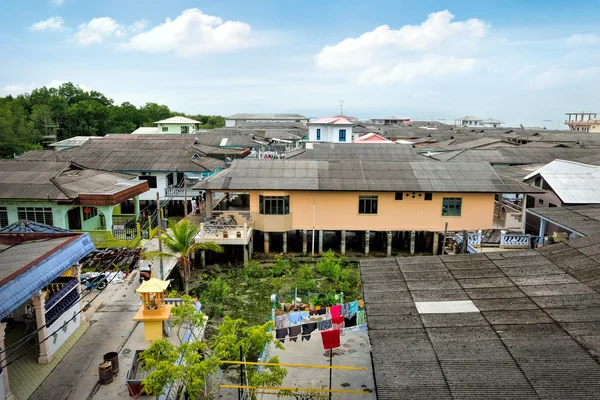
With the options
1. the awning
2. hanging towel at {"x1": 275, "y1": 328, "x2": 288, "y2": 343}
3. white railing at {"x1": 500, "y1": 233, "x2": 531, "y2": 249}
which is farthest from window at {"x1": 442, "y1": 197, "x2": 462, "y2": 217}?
the awning

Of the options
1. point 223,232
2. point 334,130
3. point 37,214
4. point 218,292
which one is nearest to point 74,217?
point 37,214

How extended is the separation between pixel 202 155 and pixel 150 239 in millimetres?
13880

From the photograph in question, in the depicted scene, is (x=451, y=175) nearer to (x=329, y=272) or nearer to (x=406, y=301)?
(x=329, y=272)

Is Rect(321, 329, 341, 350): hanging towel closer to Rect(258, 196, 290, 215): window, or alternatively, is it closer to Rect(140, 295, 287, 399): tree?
Rect(140, 295, 287, 399): tree

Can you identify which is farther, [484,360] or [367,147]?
[367,147]

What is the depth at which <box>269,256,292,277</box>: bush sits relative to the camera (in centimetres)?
2417

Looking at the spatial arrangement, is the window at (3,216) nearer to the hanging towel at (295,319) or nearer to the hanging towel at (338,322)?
the hanging towel at (295,319)

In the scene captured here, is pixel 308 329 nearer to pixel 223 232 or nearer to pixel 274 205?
pixel 223 232

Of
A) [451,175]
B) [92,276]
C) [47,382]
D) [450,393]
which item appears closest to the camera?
[450,393]

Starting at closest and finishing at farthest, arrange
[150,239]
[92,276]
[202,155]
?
1. [92,276]
2. [150,239]
3. [202,155]

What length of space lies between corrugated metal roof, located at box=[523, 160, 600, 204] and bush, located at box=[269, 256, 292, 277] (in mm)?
14457

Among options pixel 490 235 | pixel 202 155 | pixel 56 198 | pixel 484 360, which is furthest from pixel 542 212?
pixel 202 155

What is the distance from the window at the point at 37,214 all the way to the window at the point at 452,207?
2170 centimetres

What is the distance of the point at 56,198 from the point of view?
2217cm
